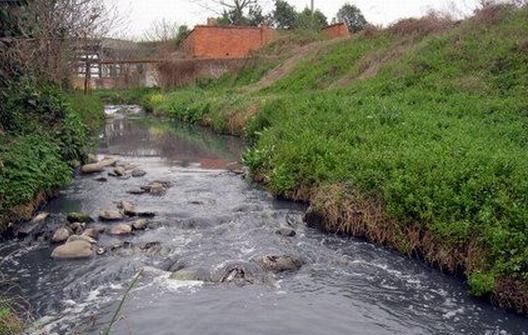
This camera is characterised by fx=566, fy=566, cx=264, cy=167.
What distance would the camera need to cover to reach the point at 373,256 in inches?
384

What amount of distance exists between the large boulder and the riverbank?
1.87 meters

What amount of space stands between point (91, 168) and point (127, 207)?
4730mm

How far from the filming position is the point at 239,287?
839cm

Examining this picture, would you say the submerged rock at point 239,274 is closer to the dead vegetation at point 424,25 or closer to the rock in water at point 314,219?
the rock in water at point 314,219

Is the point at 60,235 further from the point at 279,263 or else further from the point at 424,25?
the point at 424,25

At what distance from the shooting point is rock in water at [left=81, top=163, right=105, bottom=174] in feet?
53.3

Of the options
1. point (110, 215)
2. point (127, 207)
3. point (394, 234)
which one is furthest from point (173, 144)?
point (394, 234)

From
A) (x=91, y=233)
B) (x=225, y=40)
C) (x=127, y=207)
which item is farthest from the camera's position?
(x=225, y=40)

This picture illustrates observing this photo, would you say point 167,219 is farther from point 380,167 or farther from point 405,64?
point 405,64

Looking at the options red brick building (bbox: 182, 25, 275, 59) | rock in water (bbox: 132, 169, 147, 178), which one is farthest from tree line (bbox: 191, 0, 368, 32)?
rock in water (bbox: 132, 169, 147, 178)

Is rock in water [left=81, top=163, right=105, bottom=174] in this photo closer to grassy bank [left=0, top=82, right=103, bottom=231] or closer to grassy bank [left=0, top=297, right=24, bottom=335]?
grassy bank [left=0, top=82, right=103, bottom=231]

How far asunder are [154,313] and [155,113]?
30.7m

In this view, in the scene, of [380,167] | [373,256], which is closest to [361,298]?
[373,256]

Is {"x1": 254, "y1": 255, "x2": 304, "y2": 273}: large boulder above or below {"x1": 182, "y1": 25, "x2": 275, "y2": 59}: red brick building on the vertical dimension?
below
